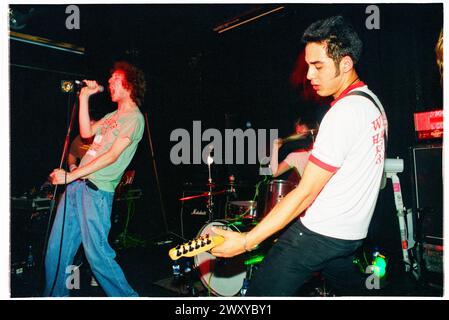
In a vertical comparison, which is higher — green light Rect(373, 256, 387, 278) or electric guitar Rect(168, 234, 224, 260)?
electric guitar Rect(168, 234, 224, 260)

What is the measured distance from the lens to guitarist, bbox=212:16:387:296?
1.68 metres

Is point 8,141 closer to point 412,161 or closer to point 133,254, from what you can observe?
point 133,254

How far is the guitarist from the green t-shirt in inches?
63.7

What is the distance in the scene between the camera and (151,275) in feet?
14.0

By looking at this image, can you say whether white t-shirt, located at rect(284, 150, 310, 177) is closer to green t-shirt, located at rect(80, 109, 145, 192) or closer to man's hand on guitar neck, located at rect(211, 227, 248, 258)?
green t-shirt, located at rect(80, 109, 145, 192)

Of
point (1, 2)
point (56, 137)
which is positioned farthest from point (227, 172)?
point (1, 2)

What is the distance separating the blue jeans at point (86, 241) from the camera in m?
2.84

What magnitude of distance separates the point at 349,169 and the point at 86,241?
229cm

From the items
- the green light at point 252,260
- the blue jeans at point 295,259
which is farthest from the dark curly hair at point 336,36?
the green light at point 252,260

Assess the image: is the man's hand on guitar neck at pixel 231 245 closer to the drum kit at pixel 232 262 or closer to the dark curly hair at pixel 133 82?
the drum kit at pixel 232 262

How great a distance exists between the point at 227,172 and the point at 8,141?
4.26 meters

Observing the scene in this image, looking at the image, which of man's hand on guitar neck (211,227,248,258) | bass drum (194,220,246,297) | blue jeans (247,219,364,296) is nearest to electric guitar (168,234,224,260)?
man's hand on guitar neck (211,227,248,258)

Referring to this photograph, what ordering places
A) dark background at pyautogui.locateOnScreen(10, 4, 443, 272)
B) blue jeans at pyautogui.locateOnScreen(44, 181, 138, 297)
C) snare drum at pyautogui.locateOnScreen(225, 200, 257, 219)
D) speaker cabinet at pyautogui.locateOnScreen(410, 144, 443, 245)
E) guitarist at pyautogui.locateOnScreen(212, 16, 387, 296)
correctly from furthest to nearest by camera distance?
dark background at pyautogui.locateOnScreen(10, 4, 443, 272) < snare drum at pyautogui.locateOnScreen(225, 200, 257, 219) < speaker cabinet at pyautogui.locateOnScreen(410, 144, 443, 245) < blue jeans at pyautogui.locateOnScreen(44, 181, 138, 297) < guitarist at pyautogui.locateOnScreen(212, 16, 387, 296)

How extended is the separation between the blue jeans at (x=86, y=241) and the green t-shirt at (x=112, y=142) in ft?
0.36
